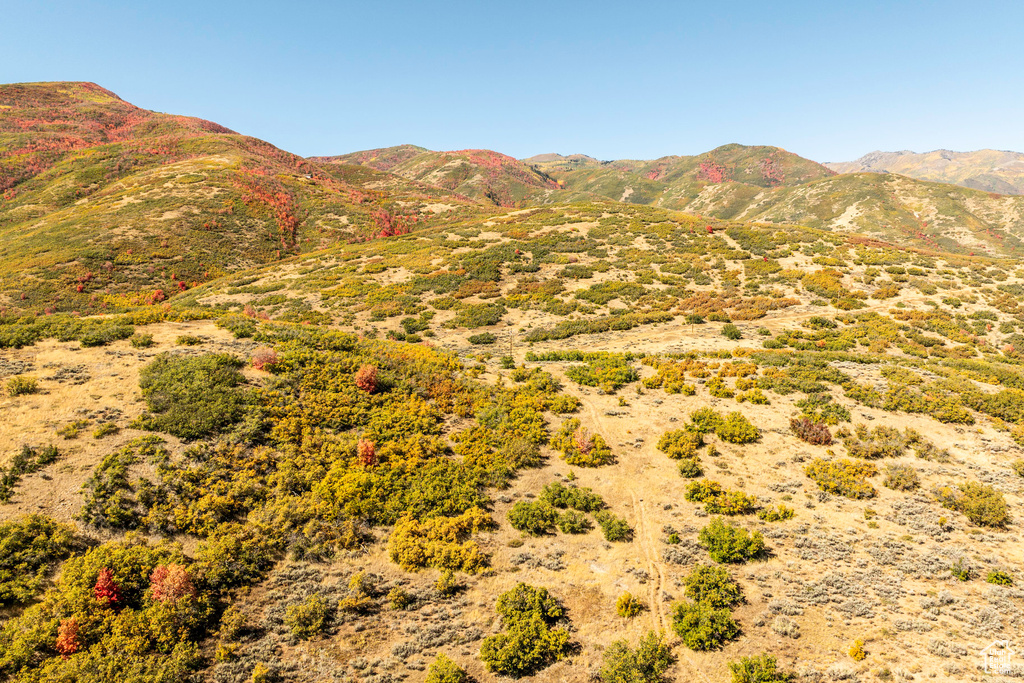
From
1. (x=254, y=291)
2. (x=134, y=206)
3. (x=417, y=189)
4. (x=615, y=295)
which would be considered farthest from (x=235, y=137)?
(x=615, y=295)

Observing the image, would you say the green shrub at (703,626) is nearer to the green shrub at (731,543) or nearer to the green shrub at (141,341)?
the green shrub at (731,543)

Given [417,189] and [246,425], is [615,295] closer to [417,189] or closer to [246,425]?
[246,425]

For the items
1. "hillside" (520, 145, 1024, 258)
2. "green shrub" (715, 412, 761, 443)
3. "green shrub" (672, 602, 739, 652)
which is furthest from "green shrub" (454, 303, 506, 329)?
"hillside" (520, 145, 1024, 258)

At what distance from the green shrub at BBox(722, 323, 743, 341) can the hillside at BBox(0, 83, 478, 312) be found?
54.9m

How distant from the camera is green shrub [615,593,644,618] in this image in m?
10.2

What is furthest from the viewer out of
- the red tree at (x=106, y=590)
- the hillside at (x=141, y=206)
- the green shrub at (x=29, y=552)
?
the hillside at (x=141, y=206)

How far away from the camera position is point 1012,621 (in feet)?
30.9

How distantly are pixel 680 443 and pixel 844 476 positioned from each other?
5736mm

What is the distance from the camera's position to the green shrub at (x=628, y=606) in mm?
10172

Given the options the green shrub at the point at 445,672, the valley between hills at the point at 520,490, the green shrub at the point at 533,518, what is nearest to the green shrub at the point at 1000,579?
the valley between hills at the point at 520,490

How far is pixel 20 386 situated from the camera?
13664 millimetres

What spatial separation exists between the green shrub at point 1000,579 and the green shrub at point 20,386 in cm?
3084

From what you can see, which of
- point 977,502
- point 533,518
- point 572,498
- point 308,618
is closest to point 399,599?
point 308,618

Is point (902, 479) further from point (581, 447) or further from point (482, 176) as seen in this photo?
point (482, 176)
